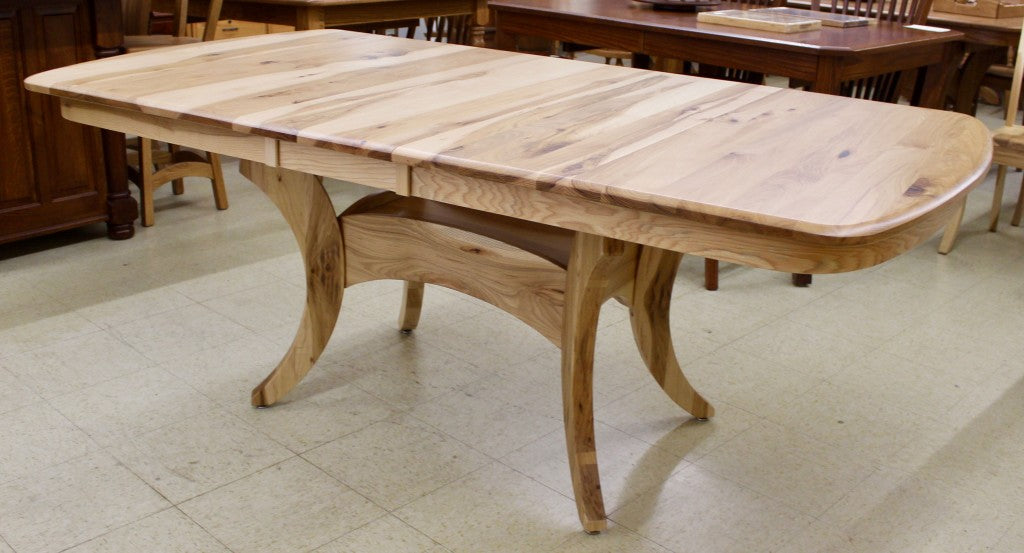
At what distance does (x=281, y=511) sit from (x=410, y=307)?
0.81m

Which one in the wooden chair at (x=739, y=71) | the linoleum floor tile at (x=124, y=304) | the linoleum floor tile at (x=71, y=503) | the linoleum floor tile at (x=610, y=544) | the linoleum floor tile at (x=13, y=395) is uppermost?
the wooden chair at (x=739, y=71)

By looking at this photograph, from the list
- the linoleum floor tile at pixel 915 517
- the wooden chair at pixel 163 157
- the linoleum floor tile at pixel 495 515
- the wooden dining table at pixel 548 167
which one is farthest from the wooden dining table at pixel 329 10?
the linoleum floor tile at pixel 915 517

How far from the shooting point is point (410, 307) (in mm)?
2498

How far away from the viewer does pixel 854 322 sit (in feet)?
8.82

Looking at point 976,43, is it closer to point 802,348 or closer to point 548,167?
point 802,348

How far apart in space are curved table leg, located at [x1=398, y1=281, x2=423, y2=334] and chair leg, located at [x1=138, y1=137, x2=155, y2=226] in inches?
48.6

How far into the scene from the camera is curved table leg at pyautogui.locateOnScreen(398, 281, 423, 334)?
2.49 metres

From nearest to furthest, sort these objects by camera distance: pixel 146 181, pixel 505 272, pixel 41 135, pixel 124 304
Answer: pixel 505 272 < pixel 124 304 < pixel 41 135 < pixel 146 181

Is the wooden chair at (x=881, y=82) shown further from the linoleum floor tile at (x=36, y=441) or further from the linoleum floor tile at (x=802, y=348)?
the linoleum floor tile at (x=36, y=441)

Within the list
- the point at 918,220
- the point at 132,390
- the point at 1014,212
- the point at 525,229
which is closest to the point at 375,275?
the point at 525,229

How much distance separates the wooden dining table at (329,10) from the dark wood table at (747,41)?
18.1 inches

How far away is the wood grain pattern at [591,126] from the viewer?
4.03 ft

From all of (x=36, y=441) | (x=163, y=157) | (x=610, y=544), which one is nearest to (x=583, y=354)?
(x=610, y=544)

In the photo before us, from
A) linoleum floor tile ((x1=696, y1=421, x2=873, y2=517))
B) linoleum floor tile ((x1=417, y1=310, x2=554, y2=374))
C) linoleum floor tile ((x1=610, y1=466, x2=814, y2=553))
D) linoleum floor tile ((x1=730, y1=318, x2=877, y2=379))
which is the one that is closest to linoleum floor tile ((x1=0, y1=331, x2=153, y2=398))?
linoleum floor tile ((x1=417, y1=310, x2=554, y2=374))
